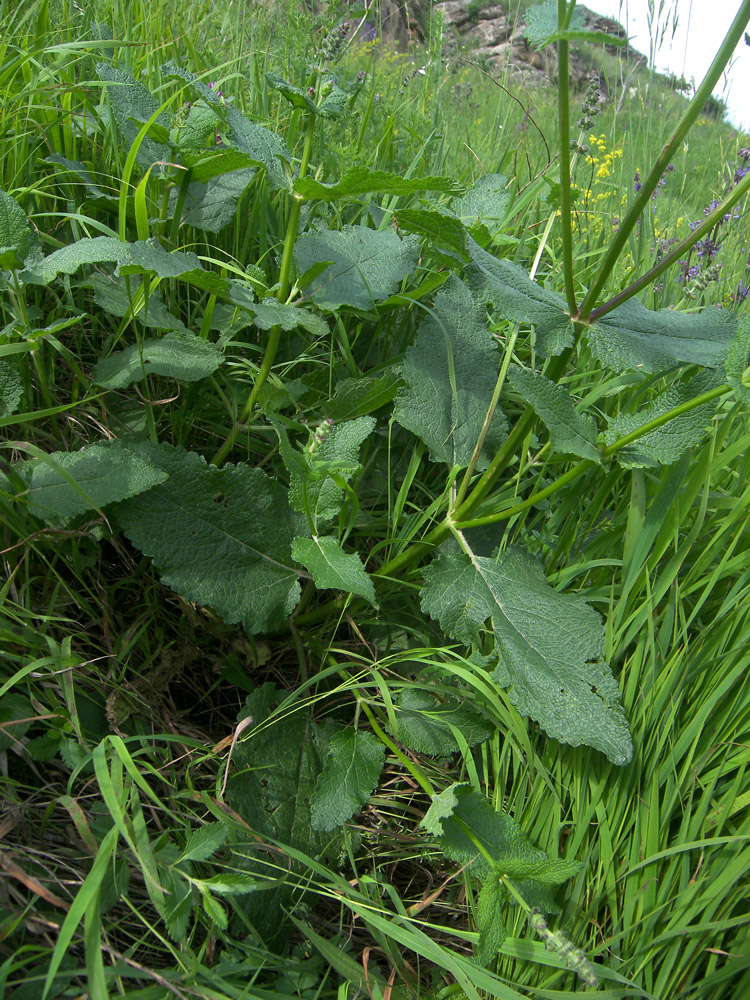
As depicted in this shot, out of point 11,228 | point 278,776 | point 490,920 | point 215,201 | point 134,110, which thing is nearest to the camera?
point 490,920

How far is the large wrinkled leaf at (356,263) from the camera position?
1450 millimetres

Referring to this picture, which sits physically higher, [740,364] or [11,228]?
[740,364]

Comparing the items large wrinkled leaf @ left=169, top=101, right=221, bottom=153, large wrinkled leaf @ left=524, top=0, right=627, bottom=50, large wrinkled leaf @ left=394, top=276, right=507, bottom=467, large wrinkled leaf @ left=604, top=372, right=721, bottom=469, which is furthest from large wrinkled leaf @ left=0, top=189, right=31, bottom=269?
large wrinkled leaf @ left=604, top=372, right=721, bottom=469

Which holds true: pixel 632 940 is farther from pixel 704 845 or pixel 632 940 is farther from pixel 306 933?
pixel 306 933

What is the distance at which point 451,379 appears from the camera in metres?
1.48

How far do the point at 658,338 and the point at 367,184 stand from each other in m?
0.59

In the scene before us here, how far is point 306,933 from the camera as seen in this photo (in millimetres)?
1108

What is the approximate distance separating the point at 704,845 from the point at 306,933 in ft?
2.10

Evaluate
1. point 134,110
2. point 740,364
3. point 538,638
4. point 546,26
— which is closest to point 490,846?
point 538,638

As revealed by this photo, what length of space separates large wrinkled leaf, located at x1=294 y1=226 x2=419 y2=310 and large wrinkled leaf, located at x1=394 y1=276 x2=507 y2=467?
4.9 inches

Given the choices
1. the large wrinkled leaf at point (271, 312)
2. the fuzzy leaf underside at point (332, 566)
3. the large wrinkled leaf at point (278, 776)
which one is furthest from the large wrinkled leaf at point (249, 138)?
the large wrinkled leaf at point (278, 776)

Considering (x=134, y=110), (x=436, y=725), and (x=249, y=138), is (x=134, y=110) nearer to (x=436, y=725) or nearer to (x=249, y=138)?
(x=249, y=138)

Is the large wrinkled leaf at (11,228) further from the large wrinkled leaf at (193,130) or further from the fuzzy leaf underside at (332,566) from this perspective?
the fuzzy leaf underside at (332,566)

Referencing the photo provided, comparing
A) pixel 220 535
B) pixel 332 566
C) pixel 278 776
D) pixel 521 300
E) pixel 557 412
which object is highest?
pixel 521 300
